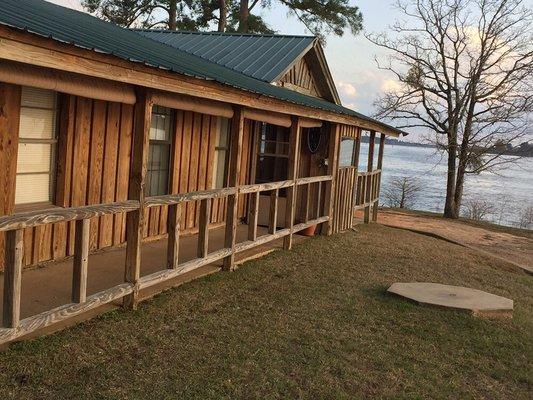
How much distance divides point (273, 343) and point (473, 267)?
236 inches

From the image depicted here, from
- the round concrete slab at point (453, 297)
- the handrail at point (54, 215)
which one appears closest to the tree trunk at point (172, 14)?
the round concrete slab at point (453, 297)

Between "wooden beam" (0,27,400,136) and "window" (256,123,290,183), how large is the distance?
4374 millimetres

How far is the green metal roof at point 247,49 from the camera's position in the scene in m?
12.0

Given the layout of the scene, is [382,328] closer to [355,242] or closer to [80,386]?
[80,386]

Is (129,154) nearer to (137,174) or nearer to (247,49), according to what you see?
(137,174)

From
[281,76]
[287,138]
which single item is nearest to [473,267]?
[287,138]

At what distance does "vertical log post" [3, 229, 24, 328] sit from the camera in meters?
3.95

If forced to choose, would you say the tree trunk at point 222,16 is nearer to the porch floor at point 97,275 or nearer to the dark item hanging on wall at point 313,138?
the dark item hanging on wall at point 313,138

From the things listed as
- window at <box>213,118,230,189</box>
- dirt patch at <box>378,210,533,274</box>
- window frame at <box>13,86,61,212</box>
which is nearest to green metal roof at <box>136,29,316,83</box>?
window at <box>213,118,230,189</box>

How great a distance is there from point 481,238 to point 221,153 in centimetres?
893

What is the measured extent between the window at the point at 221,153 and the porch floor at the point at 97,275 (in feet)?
5.23

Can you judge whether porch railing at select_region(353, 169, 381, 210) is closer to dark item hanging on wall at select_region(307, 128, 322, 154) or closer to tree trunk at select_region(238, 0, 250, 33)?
dark item hanging on wall at select_region(307, 128, 322, 154)

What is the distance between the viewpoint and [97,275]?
6.29m

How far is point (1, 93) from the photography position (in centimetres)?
564
